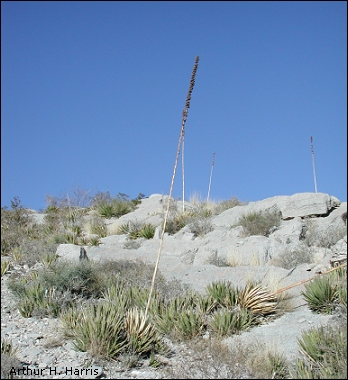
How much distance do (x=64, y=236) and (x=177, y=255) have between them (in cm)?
507

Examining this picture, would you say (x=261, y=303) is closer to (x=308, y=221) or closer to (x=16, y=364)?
(x=16, y=364)

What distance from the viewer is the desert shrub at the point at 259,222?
18967mm

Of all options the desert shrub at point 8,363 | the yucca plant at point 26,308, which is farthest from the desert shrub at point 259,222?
the desert shrub at point 8,363

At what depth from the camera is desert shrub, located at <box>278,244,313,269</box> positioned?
14.3 meters

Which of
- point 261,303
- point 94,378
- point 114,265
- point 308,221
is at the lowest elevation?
point 94,378

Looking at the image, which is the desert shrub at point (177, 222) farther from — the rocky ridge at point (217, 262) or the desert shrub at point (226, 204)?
the desert shrub at point (226, 204)

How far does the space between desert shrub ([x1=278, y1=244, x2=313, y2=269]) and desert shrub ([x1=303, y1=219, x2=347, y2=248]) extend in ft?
3.12

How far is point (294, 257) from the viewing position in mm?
14609

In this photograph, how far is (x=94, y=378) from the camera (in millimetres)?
7797

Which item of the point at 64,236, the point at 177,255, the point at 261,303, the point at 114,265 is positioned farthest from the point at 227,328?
the point at 64,236

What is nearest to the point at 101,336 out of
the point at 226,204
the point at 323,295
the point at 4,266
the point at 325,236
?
the point at 323,295

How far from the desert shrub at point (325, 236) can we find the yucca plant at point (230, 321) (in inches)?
259

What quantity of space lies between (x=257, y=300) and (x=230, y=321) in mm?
1063

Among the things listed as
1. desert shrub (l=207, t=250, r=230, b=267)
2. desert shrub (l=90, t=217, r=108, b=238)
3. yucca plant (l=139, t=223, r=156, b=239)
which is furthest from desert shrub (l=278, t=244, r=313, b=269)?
desert shrub (l=90, t=217, r=108, b=238)
